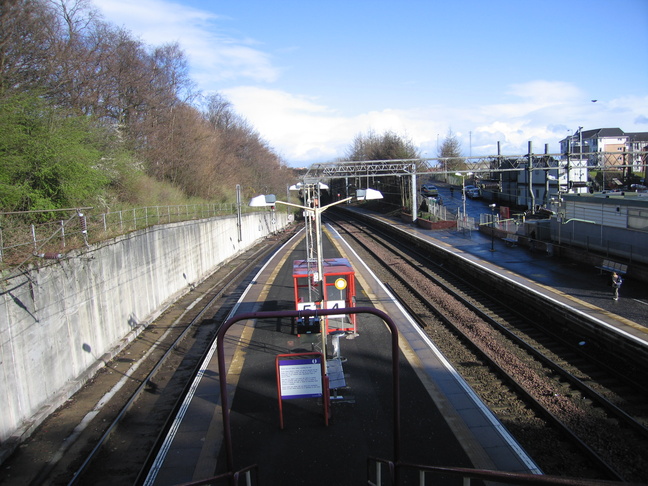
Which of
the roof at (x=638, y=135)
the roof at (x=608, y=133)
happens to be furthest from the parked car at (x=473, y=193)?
the roof at (x=638, y=135)

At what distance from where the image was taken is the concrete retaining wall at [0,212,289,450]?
8.94 m

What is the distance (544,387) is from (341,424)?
205 inches

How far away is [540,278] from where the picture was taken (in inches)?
789

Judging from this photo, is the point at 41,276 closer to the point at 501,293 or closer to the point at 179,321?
the point at 179,321

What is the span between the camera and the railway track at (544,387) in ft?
26.0

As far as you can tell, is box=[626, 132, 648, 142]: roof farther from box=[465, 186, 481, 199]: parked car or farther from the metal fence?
the metal fence

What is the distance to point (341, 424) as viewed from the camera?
8.08m

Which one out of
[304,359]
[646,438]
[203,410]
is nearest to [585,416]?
[646,438]

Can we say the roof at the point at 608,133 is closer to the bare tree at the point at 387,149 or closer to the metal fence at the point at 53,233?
the bare tree at the point at 387,149

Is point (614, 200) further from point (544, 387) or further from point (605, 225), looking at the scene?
point (544, 387)

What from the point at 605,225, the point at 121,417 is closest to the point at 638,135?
the point at 605,225

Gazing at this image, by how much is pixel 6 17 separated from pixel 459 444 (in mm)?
20597

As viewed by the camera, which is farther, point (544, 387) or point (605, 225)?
point (605, 225)

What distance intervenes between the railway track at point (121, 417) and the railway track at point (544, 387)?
6751mm
